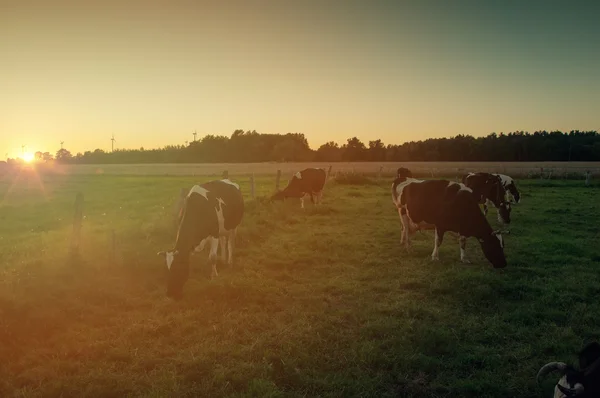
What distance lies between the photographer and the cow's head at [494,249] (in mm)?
11344

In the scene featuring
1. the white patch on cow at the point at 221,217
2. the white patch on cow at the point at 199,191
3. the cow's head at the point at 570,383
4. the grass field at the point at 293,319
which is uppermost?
the white patch on cow at the point at 199,191

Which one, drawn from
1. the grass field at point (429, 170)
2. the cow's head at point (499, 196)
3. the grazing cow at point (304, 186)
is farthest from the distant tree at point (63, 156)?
the cow's head at point (499, 196)

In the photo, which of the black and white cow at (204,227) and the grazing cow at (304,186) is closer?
the black and white cow at (204,227)

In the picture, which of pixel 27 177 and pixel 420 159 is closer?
pixel 27 177

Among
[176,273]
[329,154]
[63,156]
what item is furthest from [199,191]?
[63,156]

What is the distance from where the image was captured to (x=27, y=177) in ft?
156

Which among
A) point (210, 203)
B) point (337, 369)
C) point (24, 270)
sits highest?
point (210, 203)

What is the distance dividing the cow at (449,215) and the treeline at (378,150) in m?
77.6

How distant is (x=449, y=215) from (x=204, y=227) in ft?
20.9

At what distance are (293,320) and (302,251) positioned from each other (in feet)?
Answer: 17.4

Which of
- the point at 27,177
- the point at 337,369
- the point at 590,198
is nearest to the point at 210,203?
the point at 337,369

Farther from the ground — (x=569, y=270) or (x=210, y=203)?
(x=210, y=203)

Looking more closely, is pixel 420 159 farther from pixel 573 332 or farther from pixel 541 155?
pixel 573 332

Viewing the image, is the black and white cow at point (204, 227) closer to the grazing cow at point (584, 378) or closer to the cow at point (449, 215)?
the cow at point (449, 215)
